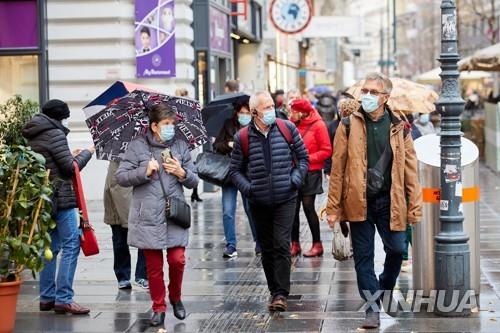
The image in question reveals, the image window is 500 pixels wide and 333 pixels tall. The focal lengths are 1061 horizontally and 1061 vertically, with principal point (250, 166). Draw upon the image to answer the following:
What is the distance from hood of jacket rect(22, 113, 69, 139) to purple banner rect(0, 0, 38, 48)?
29.1 ft

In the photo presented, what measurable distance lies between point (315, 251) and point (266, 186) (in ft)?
10.9

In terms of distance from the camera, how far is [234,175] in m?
9.15

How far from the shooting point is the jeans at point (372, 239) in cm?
821

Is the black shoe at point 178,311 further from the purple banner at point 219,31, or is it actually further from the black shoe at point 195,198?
the purple banner at point 219,31

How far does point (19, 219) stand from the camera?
824 centimetres

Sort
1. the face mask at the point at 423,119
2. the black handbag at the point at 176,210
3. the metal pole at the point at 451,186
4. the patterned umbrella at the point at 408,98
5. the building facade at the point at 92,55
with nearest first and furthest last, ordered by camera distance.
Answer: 1. the black handbag at the point at 176,210
2. the metal pole at the point at 451,186
3. the patterned umbrella at the point at 408,98
4. the face mask at the point at 423,119
5. the building facade at the point at 92,55

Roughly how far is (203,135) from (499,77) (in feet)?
177

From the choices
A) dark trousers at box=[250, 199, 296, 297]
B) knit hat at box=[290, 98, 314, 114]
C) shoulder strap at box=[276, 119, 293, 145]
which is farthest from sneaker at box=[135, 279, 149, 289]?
knit hat at box=[290, 98, 314, 114]

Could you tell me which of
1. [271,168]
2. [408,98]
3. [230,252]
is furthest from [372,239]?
[230,252]

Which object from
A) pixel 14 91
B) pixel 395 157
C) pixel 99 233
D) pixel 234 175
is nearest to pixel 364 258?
pixel 395 157

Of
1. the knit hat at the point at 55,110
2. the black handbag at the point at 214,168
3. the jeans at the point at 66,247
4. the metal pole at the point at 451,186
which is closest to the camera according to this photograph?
the metal pole at the point at 451,186

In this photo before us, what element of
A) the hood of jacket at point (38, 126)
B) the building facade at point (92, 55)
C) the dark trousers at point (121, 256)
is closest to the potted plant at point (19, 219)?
the hood of jacket at point (38, 126)

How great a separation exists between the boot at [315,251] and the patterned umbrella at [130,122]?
11.7 ft

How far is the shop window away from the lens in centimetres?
1780
